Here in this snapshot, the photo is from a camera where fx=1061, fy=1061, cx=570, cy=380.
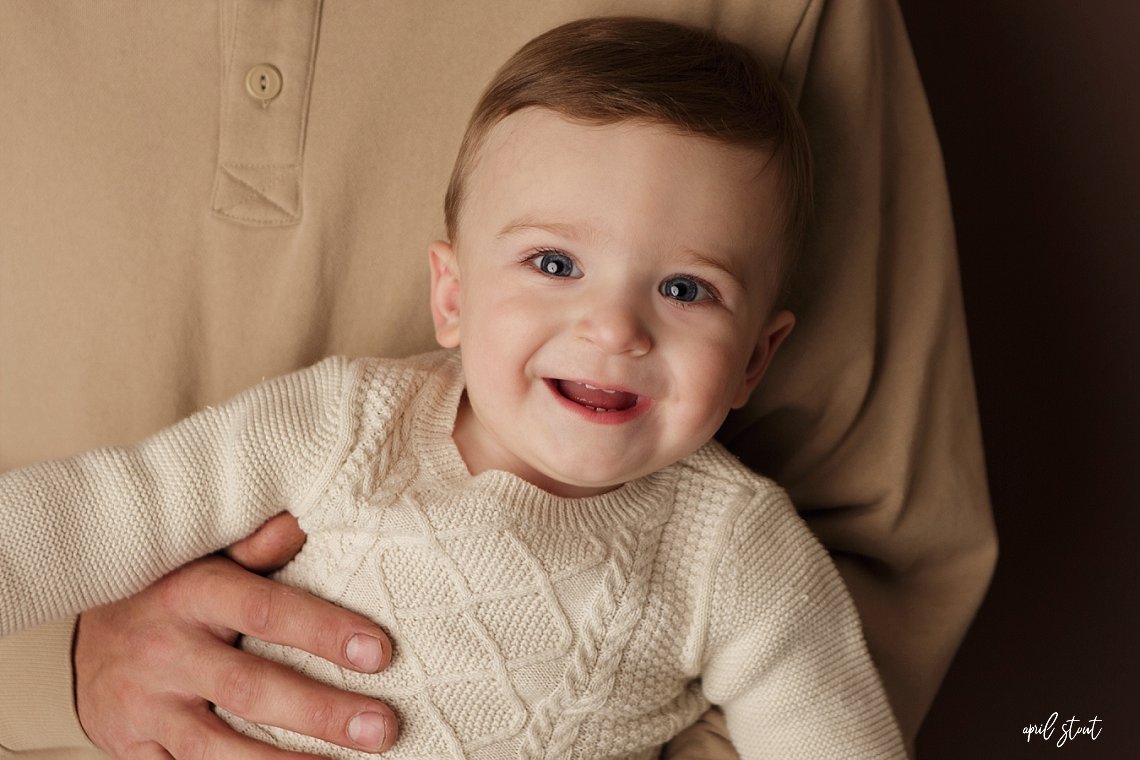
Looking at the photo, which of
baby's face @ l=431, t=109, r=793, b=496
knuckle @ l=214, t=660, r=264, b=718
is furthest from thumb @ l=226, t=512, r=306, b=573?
baby's face @ l=431, t=109, r=793, b=496

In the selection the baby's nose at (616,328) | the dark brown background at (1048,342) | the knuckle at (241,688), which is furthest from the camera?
the dark brown background at (1048,342)

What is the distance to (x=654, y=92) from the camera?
1.07m

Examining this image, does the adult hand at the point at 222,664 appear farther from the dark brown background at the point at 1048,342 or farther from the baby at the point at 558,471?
the dark brown background at the point at 1048,342

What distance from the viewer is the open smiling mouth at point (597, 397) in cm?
110

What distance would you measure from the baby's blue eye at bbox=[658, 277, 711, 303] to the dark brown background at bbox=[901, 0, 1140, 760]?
2.93ft

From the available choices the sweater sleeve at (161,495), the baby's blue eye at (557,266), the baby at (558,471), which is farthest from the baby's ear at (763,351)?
the sweater sleeve at (161,495)

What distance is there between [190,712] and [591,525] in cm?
50

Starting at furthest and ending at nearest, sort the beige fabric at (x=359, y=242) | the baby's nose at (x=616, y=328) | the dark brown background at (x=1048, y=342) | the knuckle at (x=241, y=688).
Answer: the dark brown background at (x=1048, y=342) < the beige fabric at (x=359, y=242) < the knuckle at (x=241, y=688) < the baby's nose at (x=616, y=328)

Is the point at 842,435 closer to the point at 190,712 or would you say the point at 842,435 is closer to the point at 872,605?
the point at 872,605

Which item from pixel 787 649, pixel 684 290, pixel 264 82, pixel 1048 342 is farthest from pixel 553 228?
pixel 1048 342

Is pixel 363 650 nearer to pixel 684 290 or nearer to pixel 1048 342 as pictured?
pixel 684 290

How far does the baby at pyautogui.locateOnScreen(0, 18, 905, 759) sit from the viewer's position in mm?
1061

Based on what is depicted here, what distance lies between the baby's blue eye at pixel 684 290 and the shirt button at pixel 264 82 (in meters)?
0.53

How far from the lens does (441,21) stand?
1273 mm
